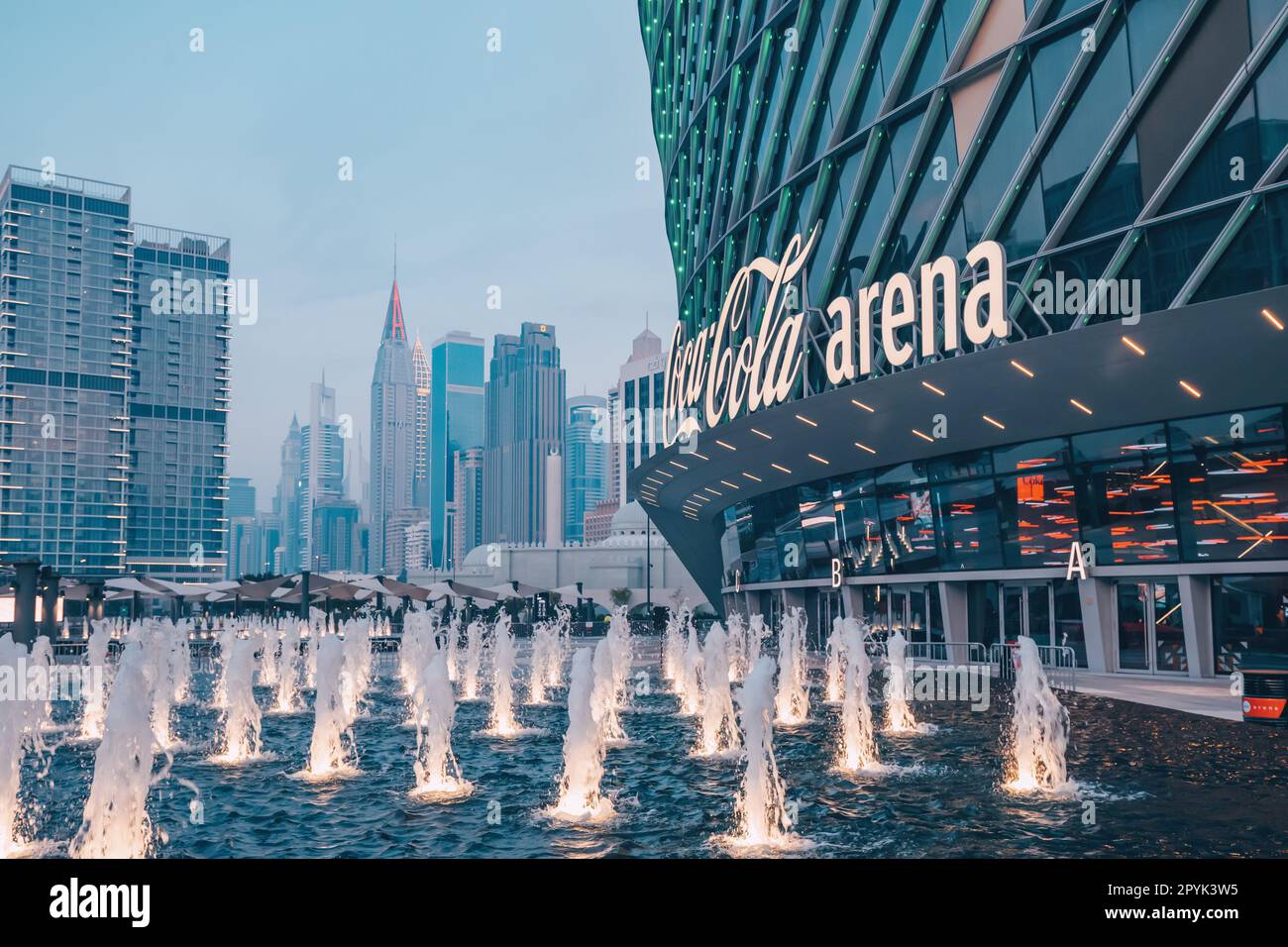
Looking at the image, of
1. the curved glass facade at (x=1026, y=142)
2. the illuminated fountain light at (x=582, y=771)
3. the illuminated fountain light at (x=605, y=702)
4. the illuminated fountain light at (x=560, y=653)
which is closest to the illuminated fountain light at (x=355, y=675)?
the illuminated fountain light at (x=605, y=702)

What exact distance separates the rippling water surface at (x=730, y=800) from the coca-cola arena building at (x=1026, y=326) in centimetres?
699

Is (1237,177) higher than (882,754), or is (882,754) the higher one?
(1237,177)

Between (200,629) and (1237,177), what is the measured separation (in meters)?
46.6

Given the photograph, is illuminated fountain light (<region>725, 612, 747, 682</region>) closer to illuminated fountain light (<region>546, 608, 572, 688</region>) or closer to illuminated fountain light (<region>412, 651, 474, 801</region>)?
illuminated fountain light (<region>546, 608, 572, 688</region>)

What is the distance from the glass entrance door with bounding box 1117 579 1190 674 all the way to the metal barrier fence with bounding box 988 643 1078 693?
1287 mm

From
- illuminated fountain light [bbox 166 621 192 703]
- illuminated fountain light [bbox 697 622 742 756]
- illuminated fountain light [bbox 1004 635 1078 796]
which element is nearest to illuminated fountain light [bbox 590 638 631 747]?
illuminated fountain light [bbox 697 622 742 756]

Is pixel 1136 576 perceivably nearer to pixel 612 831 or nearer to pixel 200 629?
pixel 612 831

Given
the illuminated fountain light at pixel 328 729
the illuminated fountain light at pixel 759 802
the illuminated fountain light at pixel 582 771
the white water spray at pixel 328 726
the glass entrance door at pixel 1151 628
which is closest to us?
the illuminated fountain light at pixel 759 802

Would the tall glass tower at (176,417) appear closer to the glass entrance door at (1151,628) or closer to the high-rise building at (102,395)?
the high-rise building at (102,395)

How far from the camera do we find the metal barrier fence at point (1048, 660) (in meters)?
24.4

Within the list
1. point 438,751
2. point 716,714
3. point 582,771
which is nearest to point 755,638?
Answer: point 716,714

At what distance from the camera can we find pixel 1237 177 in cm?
1991

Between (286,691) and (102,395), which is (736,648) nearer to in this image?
(286,691)
